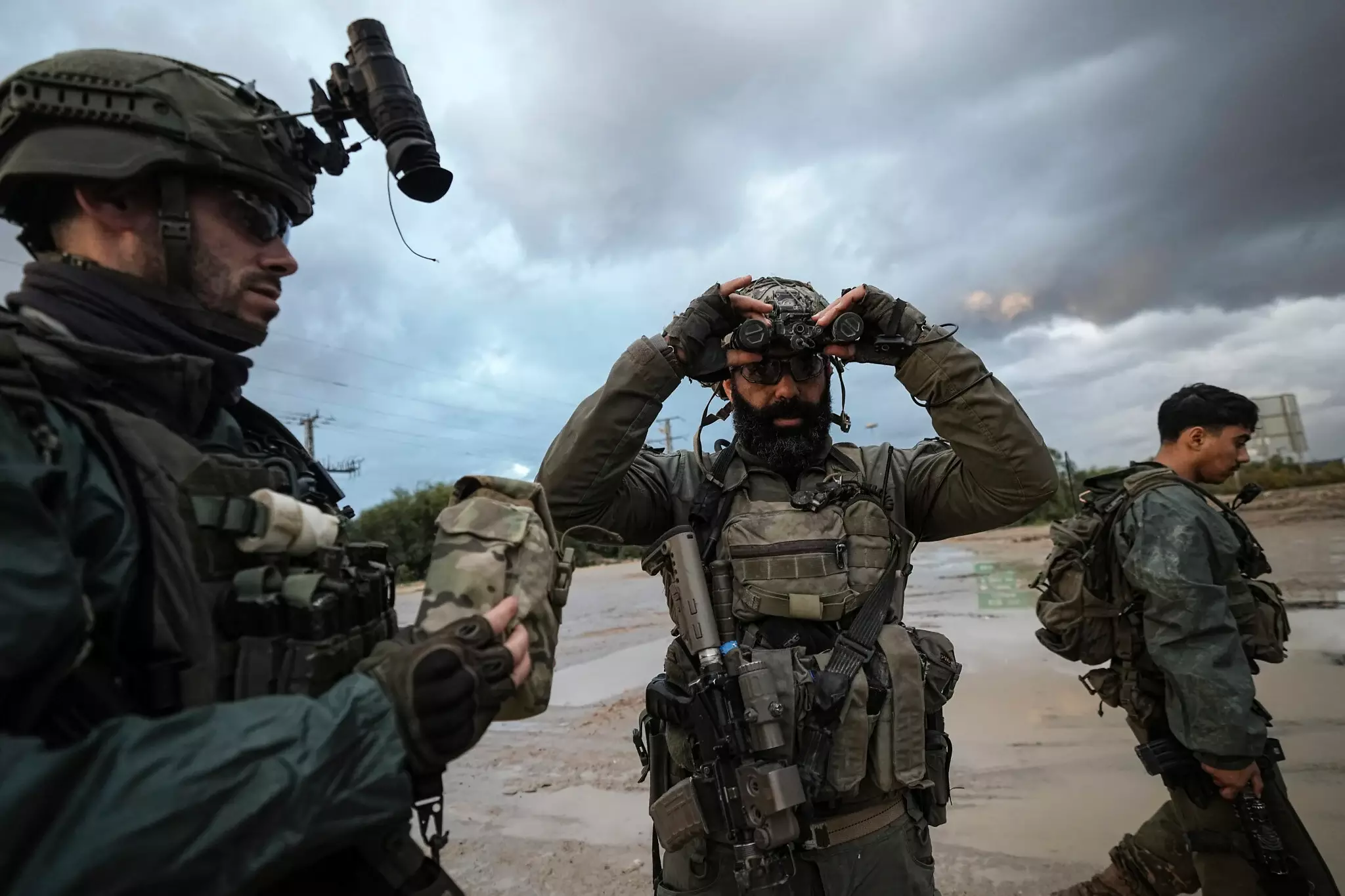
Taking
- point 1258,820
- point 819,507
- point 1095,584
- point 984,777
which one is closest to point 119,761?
point 819,507

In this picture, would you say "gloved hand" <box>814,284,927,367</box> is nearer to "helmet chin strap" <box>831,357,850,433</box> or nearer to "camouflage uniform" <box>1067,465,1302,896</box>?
"helmet chin strap" <box>831,357,850,433</box>

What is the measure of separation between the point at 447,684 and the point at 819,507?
5.91 ft

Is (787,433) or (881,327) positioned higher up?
(881,327)

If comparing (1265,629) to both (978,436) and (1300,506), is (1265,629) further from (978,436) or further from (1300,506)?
(1300,506)

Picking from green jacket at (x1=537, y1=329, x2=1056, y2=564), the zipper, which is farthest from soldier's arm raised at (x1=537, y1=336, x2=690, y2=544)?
the zipper

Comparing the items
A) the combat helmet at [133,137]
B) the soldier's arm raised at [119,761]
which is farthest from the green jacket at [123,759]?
the combat helmet at [133,137]

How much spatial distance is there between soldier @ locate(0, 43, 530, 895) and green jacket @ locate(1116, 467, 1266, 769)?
300cm

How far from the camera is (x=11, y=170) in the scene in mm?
1363

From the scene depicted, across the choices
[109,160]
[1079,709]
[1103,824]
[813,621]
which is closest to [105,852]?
[109,160]

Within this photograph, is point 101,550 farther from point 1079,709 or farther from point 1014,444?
point 1079,709

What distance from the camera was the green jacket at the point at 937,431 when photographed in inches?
103

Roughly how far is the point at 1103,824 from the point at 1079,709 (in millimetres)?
2132

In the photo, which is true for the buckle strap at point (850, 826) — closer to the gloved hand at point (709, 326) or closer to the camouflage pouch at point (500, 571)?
the camouflage pouch at point (500, 571)

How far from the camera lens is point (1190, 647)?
3068mm
